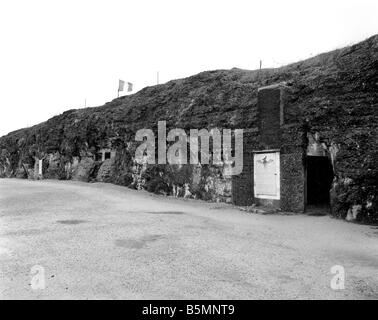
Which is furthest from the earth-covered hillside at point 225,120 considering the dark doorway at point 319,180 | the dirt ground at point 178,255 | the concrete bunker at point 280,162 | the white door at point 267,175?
the dark doorway at point 319,180

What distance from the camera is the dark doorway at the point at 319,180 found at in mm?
14123

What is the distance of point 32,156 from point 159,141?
15539 millimetres

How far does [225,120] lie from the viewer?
15312mm

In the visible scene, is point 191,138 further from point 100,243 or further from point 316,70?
point 100,243

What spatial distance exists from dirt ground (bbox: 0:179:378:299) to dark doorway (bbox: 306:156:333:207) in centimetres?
291

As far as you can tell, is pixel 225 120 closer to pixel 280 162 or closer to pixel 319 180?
pixel 280 162

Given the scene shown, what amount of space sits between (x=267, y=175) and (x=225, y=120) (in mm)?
3193

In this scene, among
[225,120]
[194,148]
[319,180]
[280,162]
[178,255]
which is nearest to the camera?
[178,255]

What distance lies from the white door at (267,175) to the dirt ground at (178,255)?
1359mm

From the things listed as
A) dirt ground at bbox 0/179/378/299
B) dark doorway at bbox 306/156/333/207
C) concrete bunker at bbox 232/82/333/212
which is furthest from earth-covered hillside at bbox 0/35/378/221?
dark doorway at bbox 306/156/333/207

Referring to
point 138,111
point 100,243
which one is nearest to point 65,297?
point 100,243

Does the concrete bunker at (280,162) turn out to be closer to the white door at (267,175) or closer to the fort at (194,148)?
the white door at (267,175)

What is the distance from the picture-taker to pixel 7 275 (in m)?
5.57

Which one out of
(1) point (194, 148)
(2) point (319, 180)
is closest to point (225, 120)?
(1) point (194, 148)
